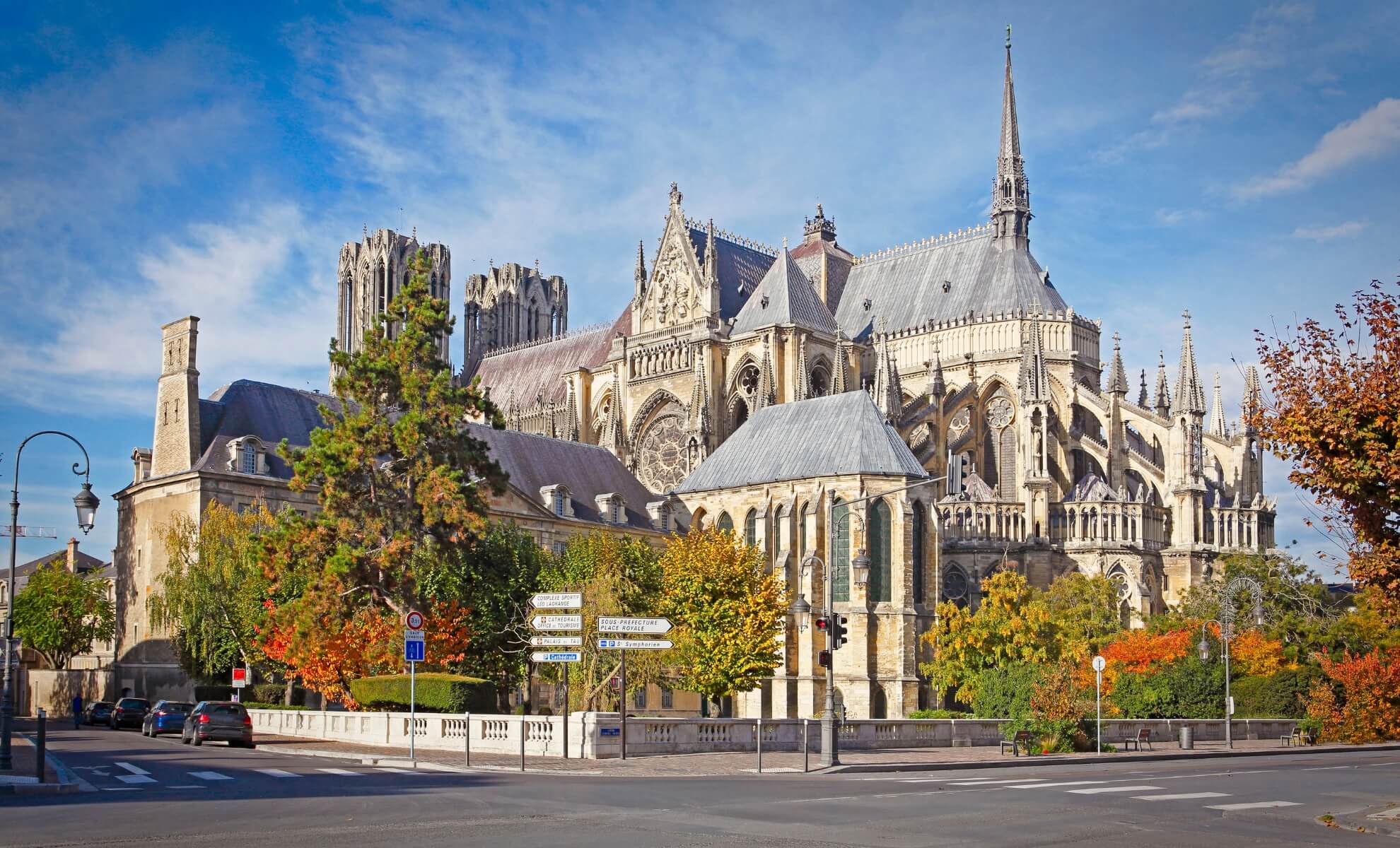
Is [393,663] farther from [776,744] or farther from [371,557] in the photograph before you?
[776,744]

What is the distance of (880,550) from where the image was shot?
188ft

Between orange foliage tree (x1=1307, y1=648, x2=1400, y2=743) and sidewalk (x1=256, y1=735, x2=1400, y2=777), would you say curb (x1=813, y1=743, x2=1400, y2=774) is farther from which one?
orange foliage tree (x1=1307, y1=648, x2=1400, y2=743)

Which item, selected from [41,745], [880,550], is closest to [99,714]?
[880,550]

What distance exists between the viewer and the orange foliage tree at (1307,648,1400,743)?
147 ft

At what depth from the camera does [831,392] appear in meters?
74.1

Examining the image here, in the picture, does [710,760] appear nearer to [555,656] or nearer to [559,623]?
[555,656]

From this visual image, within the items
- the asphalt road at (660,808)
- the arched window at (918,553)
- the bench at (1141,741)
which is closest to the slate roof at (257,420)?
the arched window at (918,553)

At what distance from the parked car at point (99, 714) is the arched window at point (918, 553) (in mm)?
29685

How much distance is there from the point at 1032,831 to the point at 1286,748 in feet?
100

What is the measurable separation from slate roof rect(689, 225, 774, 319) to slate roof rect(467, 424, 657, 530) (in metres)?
12.5

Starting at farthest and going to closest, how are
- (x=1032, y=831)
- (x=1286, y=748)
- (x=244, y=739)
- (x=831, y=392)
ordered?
(x=831, y=392)
(x=1286, y=748)
(x=244, y=739)
(x=1032, y=831)

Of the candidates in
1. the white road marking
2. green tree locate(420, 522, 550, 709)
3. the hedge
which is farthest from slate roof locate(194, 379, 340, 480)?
the white road marking

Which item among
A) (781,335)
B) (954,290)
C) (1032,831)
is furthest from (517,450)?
(1032,831)

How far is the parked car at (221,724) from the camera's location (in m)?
A: 33.9
